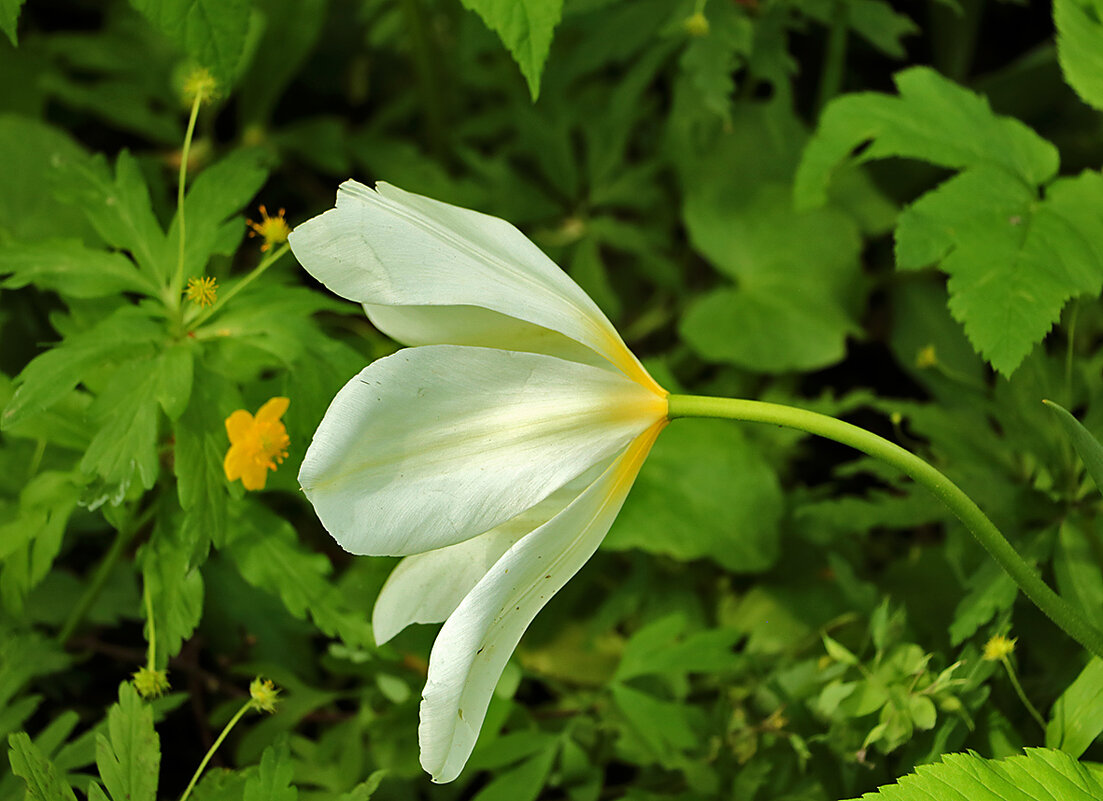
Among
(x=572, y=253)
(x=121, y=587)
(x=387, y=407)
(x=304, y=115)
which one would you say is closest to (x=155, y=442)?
(x=387, y=407)

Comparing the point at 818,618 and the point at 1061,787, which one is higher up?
the point at 1061,787

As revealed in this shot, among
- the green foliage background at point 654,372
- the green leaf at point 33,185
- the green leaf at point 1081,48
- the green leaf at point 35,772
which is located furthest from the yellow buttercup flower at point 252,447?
the green leaf at point 1081,48

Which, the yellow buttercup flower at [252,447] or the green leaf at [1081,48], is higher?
the green leaf at [1081,48]

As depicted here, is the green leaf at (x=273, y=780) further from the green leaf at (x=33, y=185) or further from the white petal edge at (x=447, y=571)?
the green leaf at (x=33, y=185)

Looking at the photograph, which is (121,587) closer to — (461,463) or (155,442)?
(155,442)

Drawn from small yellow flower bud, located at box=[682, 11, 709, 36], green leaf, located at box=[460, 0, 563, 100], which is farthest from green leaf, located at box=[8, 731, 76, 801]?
small yellow flower bud, located at box=[682, 11, 709, 36]

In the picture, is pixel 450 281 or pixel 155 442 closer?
pixel 450 281
